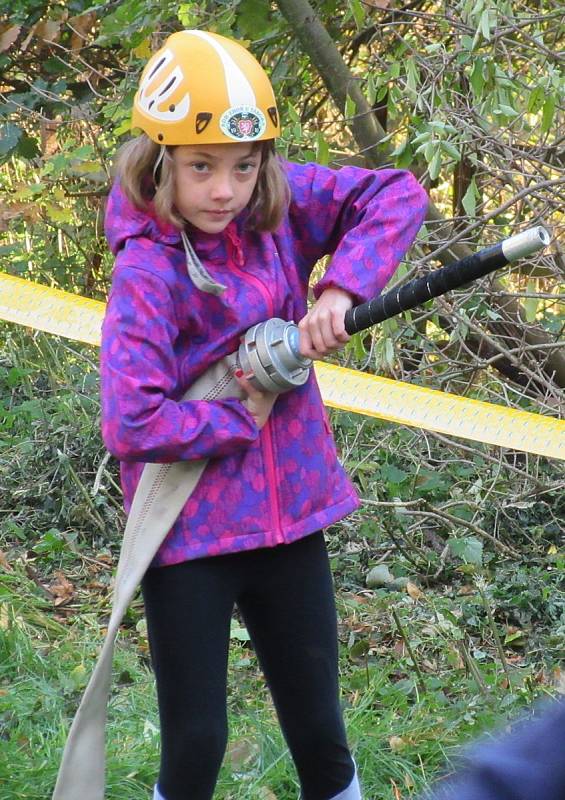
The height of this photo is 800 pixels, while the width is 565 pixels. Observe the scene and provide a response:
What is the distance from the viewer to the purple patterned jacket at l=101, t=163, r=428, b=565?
2.32 metres

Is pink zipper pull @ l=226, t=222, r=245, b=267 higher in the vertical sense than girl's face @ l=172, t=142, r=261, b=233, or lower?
lower

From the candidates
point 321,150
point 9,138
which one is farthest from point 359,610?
point 9,138

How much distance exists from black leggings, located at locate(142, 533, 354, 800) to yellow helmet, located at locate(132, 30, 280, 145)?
2.71ft

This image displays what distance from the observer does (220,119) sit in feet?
7.66

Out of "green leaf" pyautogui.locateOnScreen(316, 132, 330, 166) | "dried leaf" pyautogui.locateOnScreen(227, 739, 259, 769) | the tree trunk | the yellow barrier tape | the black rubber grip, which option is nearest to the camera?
the black rubber grip

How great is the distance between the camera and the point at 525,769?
0.93 m

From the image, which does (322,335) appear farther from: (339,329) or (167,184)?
(167,184)

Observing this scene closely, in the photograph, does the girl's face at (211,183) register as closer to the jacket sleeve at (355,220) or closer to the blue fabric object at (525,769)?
the jacket sleeve at (355,220)

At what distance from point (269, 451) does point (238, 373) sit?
6.9 inches

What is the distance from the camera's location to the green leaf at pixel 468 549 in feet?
14.9

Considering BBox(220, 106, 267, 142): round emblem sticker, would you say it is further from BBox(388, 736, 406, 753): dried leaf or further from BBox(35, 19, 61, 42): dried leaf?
BBox(35, 19, 61, 42): dried leaf

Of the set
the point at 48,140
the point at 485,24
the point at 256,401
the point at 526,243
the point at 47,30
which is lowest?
the point at 48,140

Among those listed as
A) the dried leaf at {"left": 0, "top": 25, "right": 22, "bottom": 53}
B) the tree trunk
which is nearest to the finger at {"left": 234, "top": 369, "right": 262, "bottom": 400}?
the tree trunk

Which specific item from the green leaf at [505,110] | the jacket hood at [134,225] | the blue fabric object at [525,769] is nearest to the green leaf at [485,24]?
the green leaf at [505,110]
